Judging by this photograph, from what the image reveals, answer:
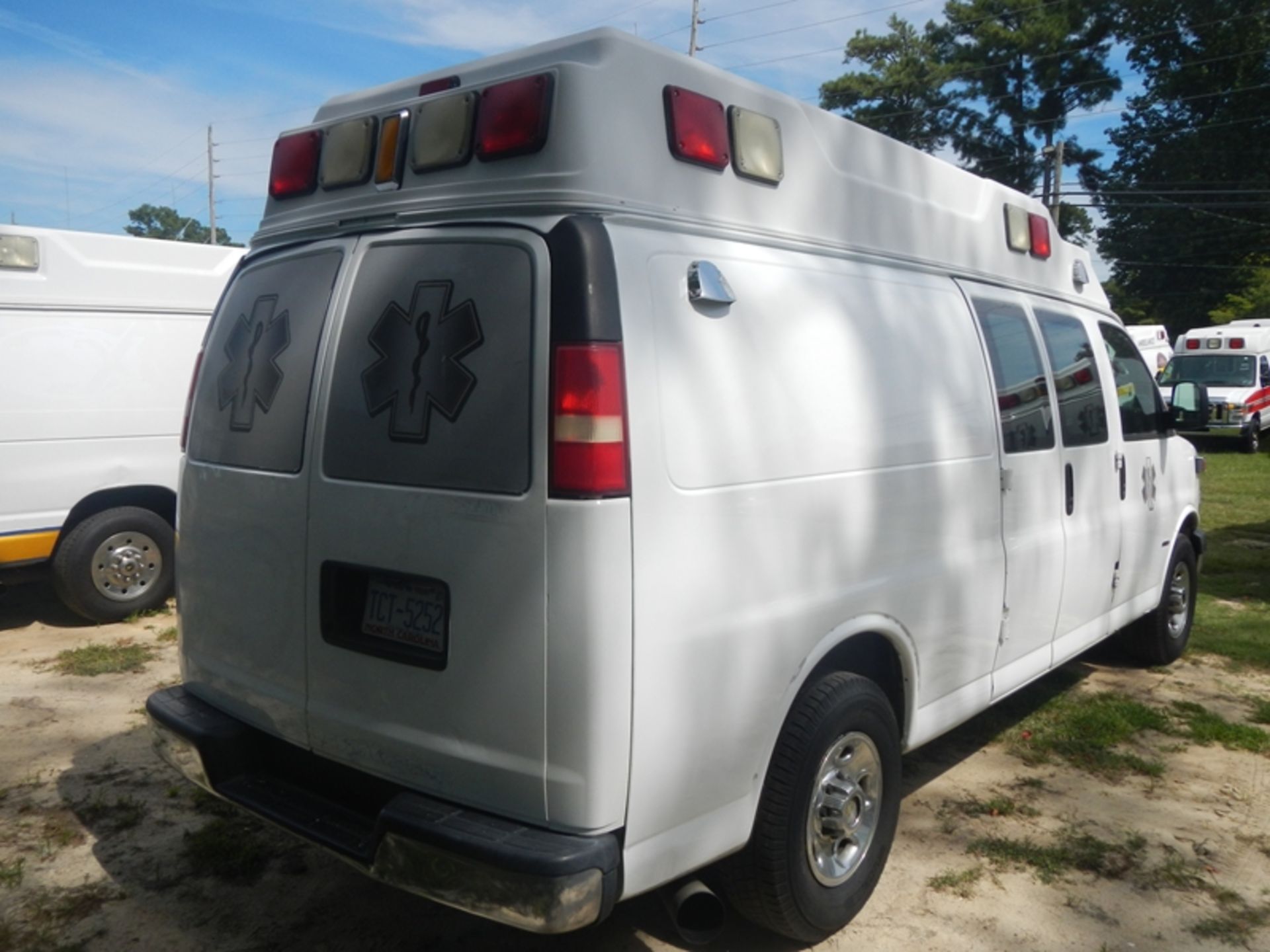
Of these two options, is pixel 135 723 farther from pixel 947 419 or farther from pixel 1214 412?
pixel 1214 412

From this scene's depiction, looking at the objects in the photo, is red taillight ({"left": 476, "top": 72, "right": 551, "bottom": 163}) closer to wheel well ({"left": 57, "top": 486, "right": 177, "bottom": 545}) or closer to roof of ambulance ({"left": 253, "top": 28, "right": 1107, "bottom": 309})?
roof of ambulance ({"left": 253, "top": 28, "right": 1107, "bottom": 309})

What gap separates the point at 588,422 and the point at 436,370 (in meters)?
0.50

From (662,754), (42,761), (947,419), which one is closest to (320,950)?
(662,754)

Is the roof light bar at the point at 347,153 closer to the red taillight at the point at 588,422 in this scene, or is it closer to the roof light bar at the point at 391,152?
the roof light bar at the point at 391,152

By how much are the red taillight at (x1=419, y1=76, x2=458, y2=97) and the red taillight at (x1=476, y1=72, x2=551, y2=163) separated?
12.6 inches

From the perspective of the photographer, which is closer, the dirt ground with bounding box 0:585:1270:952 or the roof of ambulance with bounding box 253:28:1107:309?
the roof of ambulance with bounding box 253:28:1107:309

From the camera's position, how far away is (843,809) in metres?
3.35

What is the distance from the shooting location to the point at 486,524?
264 centimetres

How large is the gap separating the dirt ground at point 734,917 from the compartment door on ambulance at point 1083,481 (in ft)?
2.16

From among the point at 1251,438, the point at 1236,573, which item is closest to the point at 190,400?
the point at 1236,573

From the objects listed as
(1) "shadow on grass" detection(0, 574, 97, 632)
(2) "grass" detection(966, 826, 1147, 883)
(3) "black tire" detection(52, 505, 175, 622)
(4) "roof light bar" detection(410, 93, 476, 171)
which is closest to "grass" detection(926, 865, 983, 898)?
(2) "grass" detection(966, 826, 1147, 883)

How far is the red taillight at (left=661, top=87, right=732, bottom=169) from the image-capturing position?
2.95m

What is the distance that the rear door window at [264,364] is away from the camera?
3.17 meters

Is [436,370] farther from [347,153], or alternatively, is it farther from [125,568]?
[125,568]
